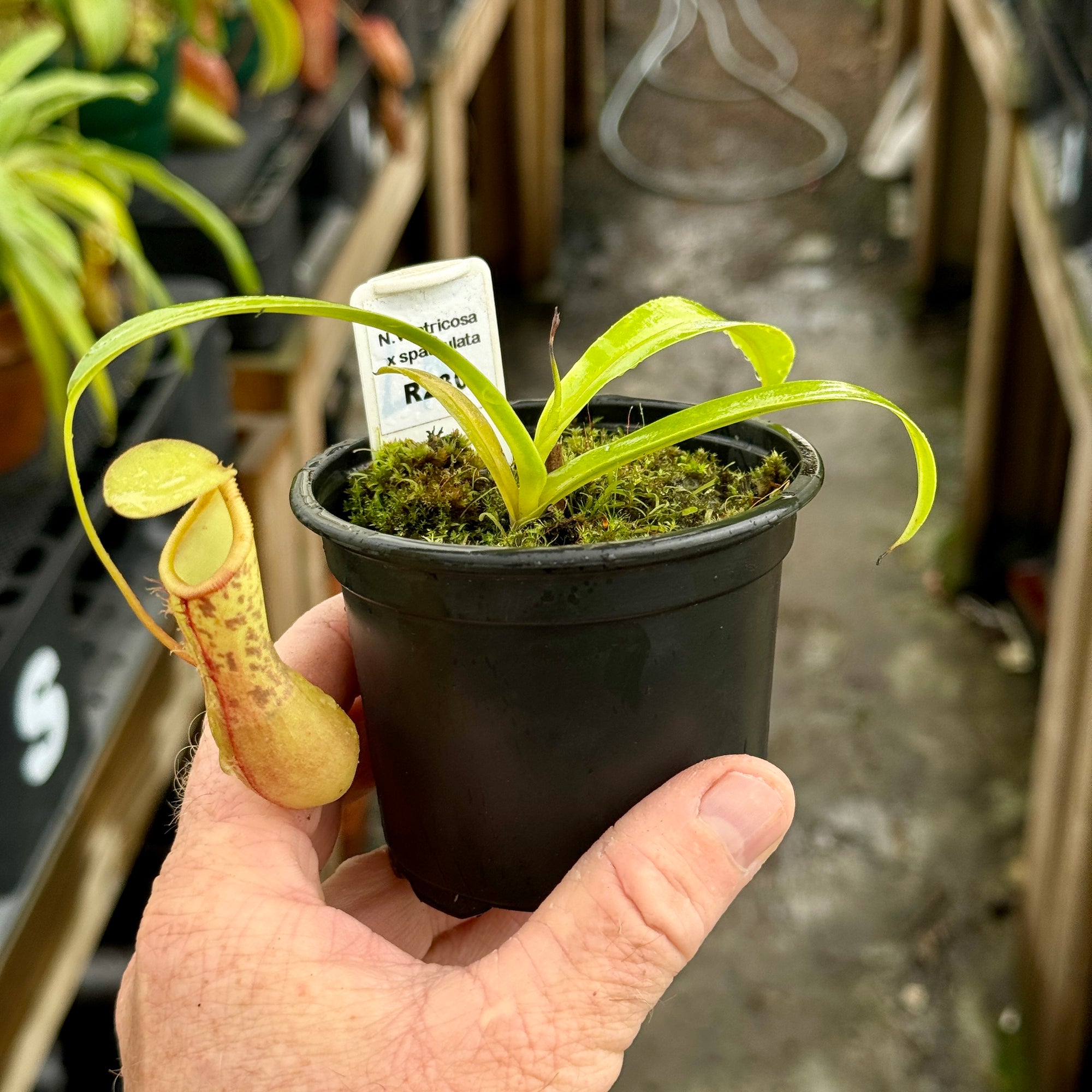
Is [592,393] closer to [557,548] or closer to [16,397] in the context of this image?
[557,548]

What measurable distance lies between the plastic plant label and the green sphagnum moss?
15 mm

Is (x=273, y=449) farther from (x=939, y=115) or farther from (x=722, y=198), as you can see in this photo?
(x=722, y=198)

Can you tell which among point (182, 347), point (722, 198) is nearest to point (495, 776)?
point (182, 347)

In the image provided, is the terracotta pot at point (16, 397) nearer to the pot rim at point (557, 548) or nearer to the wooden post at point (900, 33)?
the pot rim at point (557, 548)

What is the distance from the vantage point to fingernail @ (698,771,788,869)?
1.97ft

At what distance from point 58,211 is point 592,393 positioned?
0.82 metres

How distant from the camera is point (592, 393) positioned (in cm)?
61

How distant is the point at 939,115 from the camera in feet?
11.2

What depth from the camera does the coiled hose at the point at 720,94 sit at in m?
4.41

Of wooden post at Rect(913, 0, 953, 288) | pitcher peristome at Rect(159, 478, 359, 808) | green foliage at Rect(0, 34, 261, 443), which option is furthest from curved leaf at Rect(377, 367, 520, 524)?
wooden post at Rect(913, 0, 953, 288)

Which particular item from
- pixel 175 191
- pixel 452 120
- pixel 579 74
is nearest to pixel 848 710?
pixel 452 120

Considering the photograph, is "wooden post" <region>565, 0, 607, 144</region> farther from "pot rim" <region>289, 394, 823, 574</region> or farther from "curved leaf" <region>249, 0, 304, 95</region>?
"pot rim" <region>289, 394, 823, 574</region>

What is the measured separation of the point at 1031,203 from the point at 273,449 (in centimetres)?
132

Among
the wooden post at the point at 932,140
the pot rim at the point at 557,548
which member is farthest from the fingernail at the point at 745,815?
the wooden post at the point at 932,140
